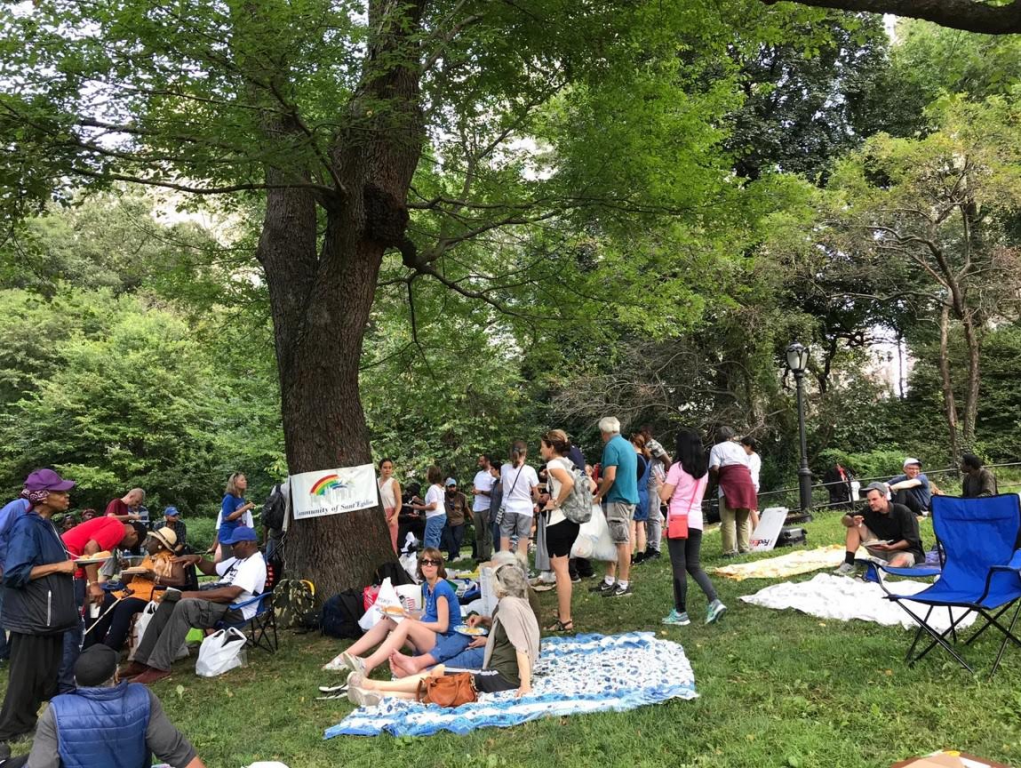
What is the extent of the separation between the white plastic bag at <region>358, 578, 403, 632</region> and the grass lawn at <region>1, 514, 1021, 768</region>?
736mm

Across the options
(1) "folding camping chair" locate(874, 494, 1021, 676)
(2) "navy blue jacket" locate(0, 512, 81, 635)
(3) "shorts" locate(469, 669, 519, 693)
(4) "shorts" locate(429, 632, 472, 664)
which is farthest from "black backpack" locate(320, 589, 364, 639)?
(1) "folding camping chair" locate(874, 494, 1021, 676)

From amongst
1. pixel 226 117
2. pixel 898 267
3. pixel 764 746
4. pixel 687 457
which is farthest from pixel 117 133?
pixel 898 267

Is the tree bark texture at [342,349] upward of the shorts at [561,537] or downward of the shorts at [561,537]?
upward

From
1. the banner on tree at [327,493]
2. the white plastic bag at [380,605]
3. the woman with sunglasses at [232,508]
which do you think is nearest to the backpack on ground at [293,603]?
the banner on tree at [327,493]

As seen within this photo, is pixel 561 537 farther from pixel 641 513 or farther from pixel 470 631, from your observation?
pixel 641 513

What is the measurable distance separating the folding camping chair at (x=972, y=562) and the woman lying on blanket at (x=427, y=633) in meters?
3.19

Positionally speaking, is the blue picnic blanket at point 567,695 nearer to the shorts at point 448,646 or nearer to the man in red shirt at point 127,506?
the shorts at point 448,646

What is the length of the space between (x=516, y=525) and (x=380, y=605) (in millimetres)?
2908

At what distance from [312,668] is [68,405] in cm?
2142

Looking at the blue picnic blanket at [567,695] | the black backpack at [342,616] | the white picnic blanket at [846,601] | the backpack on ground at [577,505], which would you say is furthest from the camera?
the black backpack at [342,616]

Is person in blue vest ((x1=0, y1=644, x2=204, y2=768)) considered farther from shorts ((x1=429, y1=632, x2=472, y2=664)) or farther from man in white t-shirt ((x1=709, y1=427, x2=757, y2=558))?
man in white t-shirt ((x1=709, y1=427, x2=757, y2=558))

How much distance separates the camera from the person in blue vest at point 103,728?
10.4 feet

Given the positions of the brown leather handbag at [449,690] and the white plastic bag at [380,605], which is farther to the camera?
the white plastic bag at [380,605]

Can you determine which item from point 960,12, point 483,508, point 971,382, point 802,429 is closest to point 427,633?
point 960,12
